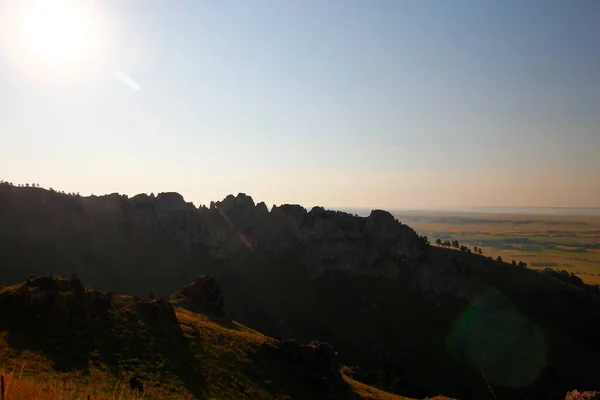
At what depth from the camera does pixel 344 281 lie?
147375 mm

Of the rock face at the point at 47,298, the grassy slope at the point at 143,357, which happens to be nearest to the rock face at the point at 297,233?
the grassy slope at the point at 143,357

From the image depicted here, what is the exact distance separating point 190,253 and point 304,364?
316ft

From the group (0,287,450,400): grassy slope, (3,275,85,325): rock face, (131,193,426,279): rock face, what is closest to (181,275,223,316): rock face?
(0,287,450,400): grassy slope

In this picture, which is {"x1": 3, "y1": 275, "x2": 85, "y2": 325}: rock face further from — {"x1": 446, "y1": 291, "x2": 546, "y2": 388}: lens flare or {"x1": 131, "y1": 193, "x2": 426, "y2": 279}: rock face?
{"x1": 446, "y1": 291, "x2": 546, "y2": 388}: lens flare

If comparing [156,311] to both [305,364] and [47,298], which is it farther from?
[305,364]

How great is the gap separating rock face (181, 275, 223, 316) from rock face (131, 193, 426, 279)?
63.4m

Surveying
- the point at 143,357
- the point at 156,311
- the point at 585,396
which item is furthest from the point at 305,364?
the point at 585,396

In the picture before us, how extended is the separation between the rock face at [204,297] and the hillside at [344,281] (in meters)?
31.6

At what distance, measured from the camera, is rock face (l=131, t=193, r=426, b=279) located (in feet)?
495

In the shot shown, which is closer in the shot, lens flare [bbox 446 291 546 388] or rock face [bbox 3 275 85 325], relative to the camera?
rock face [bbox 3 275 85 325]

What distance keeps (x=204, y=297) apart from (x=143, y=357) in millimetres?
38931

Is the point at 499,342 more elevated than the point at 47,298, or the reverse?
the point at 47,298

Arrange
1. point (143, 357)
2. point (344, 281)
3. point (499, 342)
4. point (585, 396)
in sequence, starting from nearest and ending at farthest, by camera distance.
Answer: point (143, 357) → point (585, 396) → point (499, 342) → point (344, 281)

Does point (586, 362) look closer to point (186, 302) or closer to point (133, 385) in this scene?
point (186, 302)
